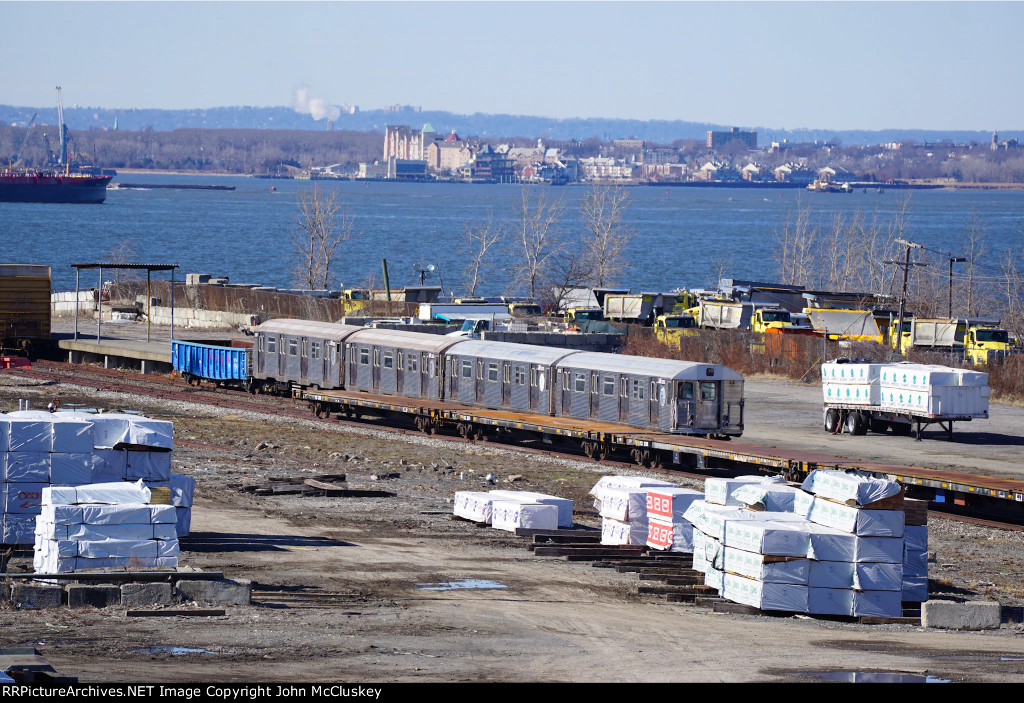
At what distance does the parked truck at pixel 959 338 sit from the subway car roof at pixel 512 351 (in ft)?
74.9

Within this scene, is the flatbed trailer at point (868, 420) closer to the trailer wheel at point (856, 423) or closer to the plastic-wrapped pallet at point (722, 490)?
the trailer wheel at point (856, 423)

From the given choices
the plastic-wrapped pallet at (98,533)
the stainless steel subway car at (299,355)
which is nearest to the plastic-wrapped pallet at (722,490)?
the plastic-wrapped pallet at (98,533)

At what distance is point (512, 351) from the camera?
141 ft

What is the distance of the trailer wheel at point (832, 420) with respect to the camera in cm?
4303

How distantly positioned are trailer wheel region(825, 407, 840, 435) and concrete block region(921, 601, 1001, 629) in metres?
23.4

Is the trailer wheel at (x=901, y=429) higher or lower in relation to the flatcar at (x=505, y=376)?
lower

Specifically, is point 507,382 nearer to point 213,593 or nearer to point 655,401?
point 655,401

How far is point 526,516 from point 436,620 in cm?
769

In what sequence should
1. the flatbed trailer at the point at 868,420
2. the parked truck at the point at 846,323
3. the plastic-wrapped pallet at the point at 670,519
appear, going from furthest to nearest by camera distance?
the parked truck at the point at 846,323
the flatbed trailer at the point at 868,420
the plastic-wrapped pallet at the point at 670,519

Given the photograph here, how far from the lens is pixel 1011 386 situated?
173ft

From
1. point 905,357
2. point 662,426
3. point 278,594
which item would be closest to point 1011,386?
point 905,357

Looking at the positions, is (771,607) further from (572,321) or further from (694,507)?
(572,321)

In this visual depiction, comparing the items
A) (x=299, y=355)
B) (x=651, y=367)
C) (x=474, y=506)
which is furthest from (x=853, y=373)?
(x=299, y=355)

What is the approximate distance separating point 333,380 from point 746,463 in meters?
20.9
